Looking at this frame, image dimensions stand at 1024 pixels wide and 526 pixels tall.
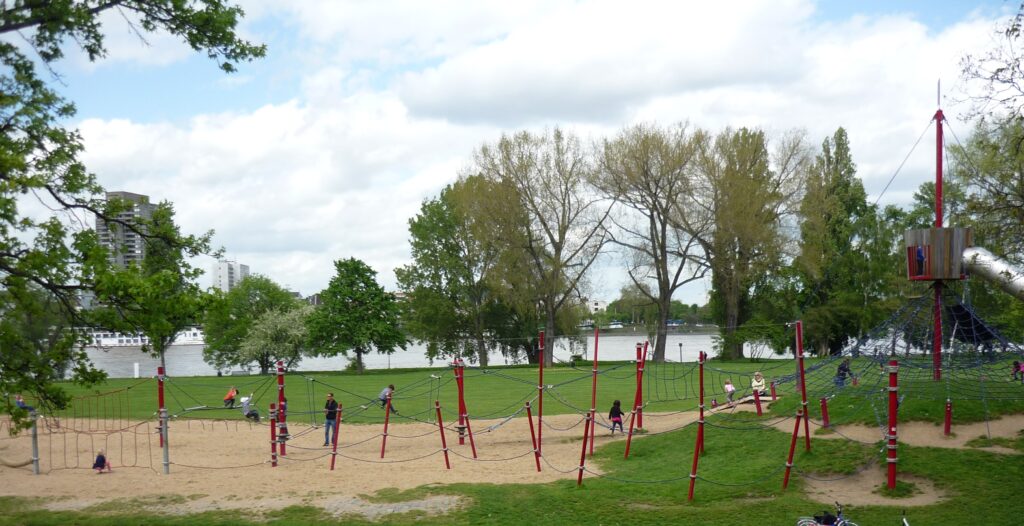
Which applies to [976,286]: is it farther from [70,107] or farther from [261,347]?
[261,347]

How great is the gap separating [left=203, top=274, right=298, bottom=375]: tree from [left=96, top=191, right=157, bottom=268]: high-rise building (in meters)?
52.5

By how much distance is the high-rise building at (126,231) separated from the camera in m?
14.2

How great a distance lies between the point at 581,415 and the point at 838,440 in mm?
12388

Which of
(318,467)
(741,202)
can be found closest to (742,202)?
(741,202)

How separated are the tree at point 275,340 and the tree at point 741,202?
1335 inches

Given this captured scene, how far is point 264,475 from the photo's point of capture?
65.7 feet

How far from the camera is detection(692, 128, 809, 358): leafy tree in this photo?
54.1 meters

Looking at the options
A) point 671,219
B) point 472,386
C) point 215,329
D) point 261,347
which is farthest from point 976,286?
point 215,329

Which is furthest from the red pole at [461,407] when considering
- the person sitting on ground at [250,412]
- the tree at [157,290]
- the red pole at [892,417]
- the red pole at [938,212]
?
the red pole at [938,212]

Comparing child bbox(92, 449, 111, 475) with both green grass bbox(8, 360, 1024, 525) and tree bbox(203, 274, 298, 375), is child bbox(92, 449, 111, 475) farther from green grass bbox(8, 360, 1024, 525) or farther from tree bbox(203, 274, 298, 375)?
tree bbox(203, 274, 298, 375)

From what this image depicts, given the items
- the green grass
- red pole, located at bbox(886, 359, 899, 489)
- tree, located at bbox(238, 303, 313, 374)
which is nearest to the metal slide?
the green grass

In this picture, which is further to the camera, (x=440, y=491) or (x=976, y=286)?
(x=976, y=286)

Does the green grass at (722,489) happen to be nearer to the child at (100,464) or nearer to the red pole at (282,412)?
the child at (100,464)

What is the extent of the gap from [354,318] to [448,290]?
961 cm
